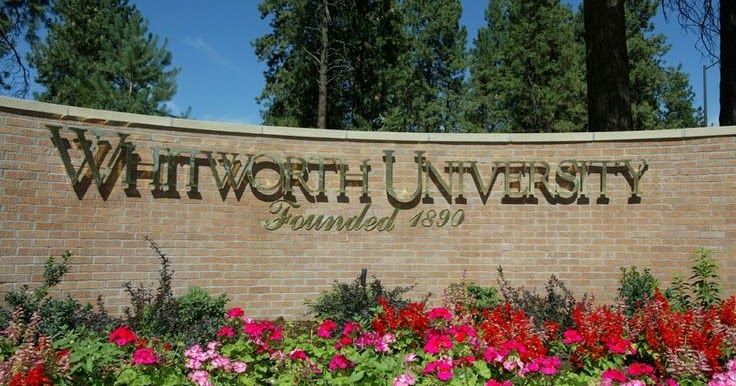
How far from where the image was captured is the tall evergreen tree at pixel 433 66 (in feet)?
86.7

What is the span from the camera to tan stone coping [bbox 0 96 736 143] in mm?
7668

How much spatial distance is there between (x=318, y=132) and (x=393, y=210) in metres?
1.48

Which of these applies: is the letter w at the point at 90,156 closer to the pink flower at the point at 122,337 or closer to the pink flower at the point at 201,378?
the pink flower at the point at 122,337

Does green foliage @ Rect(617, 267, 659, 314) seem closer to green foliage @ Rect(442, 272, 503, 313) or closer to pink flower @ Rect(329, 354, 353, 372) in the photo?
green foliage @ Rect(442, 272, 503, 313)

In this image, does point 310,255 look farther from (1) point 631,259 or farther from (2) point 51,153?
(1) point 631,259

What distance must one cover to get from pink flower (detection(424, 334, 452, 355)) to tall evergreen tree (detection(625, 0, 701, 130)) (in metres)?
24.9

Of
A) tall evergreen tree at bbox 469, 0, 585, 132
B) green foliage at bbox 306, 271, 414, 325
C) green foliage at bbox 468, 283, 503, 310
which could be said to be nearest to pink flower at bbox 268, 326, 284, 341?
green foliage at bbox 306, 271, 414, 325

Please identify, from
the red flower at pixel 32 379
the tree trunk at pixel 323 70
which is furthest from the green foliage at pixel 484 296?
the tree trunk at pixel 323 70

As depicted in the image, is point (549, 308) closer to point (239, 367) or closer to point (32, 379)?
point (239, 367)

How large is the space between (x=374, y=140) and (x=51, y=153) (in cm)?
402

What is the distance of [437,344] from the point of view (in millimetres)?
4586

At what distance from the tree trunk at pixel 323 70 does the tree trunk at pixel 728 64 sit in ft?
43.8

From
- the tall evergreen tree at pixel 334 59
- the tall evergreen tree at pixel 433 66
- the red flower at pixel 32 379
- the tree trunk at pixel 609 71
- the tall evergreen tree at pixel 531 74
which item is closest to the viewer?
the red flower at pixel 32 379

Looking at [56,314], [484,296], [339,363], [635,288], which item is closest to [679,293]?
[635,288]
